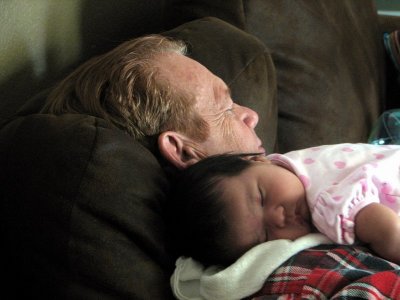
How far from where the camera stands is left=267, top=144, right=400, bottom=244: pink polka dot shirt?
805 millimetres

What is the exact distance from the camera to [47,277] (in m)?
0.81

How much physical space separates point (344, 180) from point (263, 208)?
0.50 feet

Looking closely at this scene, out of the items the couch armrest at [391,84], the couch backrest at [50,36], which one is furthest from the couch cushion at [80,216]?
the couch armrest at [391,84]

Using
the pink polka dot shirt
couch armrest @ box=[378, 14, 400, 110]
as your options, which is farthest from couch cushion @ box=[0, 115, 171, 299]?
couch armrest @ box=[378, 14, 400, 110]

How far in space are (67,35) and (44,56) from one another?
11 centimetres

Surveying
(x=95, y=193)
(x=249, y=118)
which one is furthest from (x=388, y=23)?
(x=95, y=193)

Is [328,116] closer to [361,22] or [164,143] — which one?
[361,22]

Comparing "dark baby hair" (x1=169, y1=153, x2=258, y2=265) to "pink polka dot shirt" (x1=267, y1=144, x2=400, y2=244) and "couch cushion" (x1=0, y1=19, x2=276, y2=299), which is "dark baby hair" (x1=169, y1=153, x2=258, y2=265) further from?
"pink polka dot shirt" (x1=267, y1=144, x2=400, y2=244)

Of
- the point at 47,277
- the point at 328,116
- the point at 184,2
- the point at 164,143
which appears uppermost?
the point at 184,2

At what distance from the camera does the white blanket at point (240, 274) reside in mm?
792

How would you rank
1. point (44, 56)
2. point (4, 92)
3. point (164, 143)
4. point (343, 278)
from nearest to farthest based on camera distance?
point (343, 278) < point (164, 143) < point (4, 92) < point (44, 56)

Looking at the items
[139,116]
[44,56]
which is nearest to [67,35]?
[44,56]

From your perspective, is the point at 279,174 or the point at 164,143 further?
the point at 164,143

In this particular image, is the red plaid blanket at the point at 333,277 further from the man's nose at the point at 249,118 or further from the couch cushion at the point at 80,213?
the man's nose at the point at 249,118
